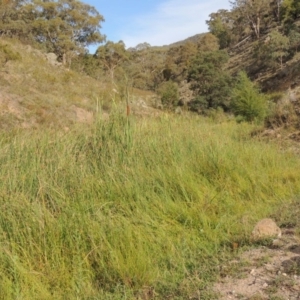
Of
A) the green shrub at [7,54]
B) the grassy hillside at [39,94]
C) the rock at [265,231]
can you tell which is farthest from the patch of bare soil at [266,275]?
the green shrub at [7,54]

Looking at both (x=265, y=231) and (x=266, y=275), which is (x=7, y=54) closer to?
(x=265, y=231)

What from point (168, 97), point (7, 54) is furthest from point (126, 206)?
point (7, 54)

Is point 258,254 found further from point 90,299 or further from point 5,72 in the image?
point 5,72

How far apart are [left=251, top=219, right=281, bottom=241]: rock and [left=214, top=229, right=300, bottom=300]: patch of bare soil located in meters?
0.08

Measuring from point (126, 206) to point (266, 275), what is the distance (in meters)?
1.41

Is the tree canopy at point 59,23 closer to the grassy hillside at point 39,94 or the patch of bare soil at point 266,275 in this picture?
the grassy hillside at point 39,94

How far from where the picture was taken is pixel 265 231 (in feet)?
9.89

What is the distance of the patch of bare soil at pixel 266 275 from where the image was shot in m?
2.26

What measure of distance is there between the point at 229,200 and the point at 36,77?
1248 cm

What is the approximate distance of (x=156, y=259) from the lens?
2.79 metres

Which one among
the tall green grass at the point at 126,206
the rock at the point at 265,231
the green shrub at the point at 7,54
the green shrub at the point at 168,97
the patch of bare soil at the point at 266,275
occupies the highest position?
the green shrub at the point at 7,54

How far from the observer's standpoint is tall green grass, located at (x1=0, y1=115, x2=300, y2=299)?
8.38 feet

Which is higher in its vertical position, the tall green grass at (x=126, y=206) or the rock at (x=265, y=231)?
the tall green grass at (x=126, y=206)

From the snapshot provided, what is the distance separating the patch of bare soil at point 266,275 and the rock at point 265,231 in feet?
0.27
